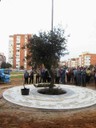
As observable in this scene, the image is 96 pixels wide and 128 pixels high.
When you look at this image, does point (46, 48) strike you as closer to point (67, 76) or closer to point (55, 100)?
point (55, 100)

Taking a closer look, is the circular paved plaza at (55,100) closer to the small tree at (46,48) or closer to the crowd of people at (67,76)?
the small tree at (46,48)

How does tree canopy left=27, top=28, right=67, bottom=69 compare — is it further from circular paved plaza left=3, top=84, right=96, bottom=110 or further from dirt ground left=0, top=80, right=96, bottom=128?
dirt ground left=0, top=80, right=96, bottom=128

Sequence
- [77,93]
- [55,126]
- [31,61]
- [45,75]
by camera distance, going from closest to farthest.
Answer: [55,126], [77,93], [31,61], [45,75]

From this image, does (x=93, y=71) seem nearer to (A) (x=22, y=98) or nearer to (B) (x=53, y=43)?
(B) (x=53, y=43)

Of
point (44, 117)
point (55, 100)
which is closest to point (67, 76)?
point (55, 100)

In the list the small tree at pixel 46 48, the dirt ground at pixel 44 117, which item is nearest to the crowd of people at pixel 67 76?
the small tree at pixel 46 48

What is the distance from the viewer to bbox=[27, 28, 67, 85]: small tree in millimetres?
15609

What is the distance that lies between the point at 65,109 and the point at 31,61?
19.9 ft

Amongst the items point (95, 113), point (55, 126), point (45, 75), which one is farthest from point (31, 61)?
point (55, 126)

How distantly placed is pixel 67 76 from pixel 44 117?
1310 cm

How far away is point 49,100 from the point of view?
1291 cm

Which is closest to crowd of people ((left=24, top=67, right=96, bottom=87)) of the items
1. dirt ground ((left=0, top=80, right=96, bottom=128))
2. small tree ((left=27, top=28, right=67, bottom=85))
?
small tree ((left=27, top=28, right=67, bottom=85))

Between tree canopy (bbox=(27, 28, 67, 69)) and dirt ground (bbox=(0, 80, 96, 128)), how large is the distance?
4835 millimetres

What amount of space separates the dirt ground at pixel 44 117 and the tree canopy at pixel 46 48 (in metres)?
4.83
